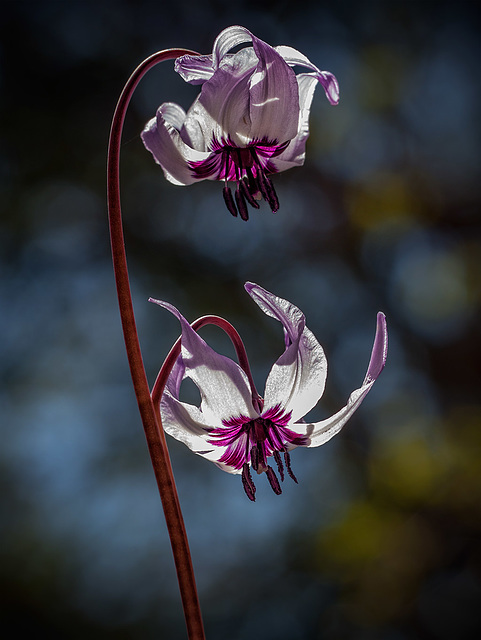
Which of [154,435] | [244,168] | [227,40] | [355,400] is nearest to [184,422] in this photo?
[154,435]

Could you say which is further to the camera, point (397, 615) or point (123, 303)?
point (397, 615)

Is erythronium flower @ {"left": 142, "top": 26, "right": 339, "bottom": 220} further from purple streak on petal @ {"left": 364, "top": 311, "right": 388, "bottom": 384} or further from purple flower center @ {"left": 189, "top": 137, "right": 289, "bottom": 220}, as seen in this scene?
purple streak on petal @ {"left": 364, "top": 311, "right": 388, "bottom": 384}

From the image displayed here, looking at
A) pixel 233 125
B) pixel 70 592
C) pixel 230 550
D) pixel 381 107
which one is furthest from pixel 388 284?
pixel 233 125

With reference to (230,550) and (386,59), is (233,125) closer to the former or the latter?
(230,550)

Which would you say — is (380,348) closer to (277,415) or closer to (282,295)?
Result: (277,415)

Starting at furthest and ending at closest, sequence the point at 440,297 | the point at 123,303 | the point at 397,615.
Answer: the point at 440,297, the point at 397,615, the point at 123,303

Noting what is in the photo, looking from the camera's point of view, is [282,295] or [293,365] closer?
[293,365]

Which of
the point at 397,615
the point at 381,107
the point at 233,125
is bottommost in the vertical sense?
the point at 397,615
